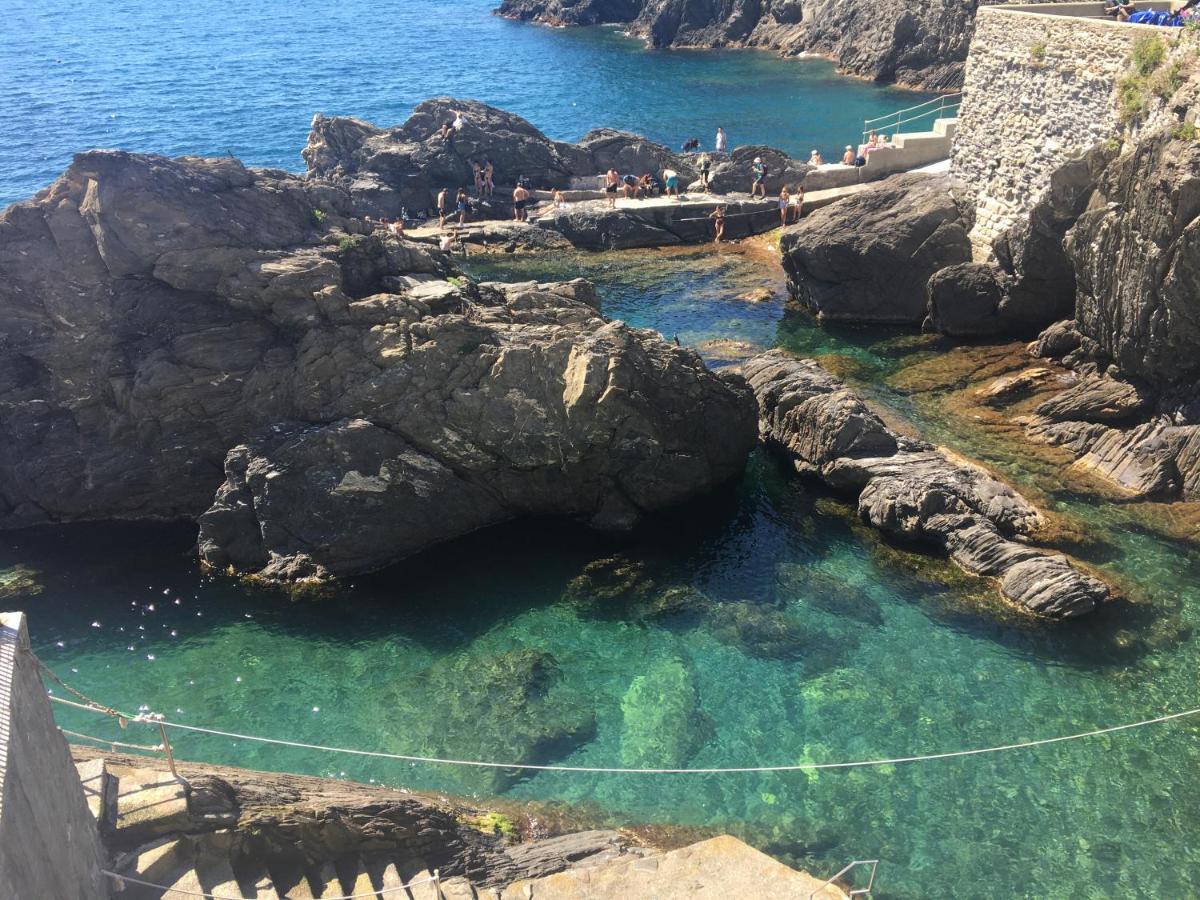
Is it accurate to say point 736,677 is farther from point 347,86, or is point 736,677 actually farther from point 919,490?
point 347,86

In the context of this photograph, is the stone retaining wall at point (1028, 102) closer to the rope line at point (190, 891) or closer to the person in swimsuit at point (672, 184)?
the person in swimsuit at point (672, 184)

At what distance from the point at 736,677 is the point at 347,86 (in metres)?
71.4

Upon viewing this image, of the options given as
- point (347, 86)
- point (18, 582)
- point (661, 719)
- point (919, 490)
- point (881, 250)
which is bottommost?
point (661, 719)

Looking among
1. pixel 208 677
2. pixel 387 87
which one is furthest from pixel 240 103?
pixel 208 677

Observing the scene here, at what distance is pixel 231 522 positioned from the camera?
21.1 meters

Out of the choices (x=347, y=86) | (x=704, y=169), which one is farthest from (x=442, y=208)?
(x=347, y=86)

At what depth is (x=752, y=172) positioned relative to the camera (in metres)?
43.7

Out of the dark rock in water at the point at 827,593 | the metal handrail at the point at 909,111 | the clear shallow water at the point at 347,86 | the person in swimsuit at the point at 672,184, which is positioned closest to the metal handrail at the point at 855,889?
the dark rock in water at the point at 827,593

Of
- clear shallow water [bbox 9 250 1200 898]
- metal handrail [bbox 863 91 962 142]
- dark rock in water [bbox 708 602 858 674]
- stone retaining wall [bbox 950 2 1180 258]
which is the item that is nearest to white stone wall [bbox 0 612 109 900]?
clear shallow water [bbox 9 250 1200 898]

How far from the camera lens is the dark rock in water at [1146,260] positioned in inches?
846

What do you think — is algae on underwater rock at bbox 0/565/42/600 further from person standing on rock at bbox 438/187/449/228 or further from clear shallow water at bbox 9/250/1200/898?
person standing on rock at bbox 438/187/449/228

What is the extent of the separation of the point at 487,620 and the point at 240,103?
63442mm

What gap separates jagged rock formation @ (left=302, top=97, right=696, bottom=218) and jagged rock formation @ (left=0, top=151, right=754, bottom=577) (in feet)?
68.7

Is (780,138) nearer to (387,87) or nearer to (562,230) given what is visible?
(562,230)
